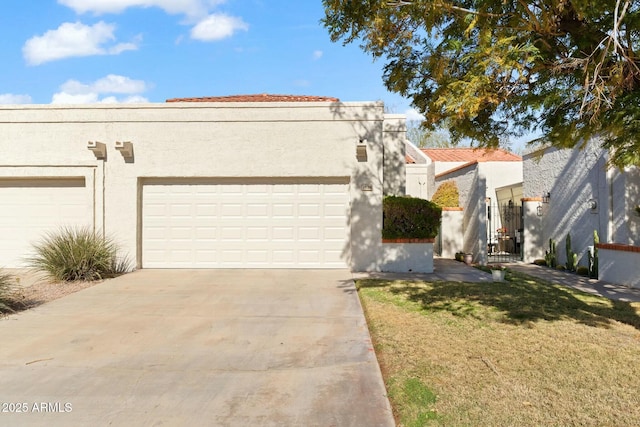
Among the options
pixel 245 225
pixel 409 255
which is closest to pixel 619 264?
pixel 409 255

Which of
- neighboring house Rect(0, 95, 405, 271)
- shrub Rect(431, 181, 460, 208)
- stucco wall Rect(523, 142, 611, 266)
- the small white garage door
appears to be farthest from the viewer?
shrub Rect(431, 181, 460, 208)

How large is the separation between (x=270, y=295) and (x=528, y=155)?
11.7 m

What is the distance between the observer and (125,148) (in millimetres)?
11117

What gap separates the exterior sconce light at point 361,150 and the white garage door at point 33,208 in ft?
23.9

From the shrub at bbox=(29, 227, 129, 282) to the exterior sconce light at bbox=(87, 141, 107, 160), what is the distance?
213cm

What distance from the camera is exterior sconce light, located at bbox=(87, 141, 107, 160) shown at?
35.7 ft

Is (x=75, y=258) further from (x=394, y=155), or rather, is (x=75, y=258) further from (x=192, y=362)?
(x=394, y=155)

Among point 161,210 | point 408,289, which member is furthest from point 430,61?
point 161,210

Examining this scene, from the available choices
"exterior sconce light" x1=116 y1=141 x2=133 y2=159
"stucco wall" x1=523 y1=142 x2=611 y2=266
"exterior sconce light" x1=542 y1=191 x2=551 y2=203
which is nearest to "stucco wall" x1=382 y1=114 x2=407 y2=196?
"stucco wall" x1=523 y1=142 x2=611 y2=266

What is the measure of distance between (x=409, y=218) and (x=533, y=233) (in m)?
5.97

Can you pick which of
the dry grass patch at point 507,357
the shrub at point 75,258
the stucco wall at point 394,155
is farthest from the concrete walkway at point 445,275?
the shrub at point 75,258

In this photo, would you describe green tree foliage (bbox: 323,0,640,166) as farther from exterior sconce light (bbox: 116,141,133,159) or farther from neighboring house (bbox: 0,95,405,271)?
exterior sconce light (bbox: 116,141,133,159)

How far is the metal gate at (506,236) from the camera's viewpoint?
50.8 feet

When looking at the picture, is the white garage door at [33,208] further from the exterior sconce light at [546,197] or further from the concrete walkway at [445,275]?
the exterior sconce light at [546,197]
